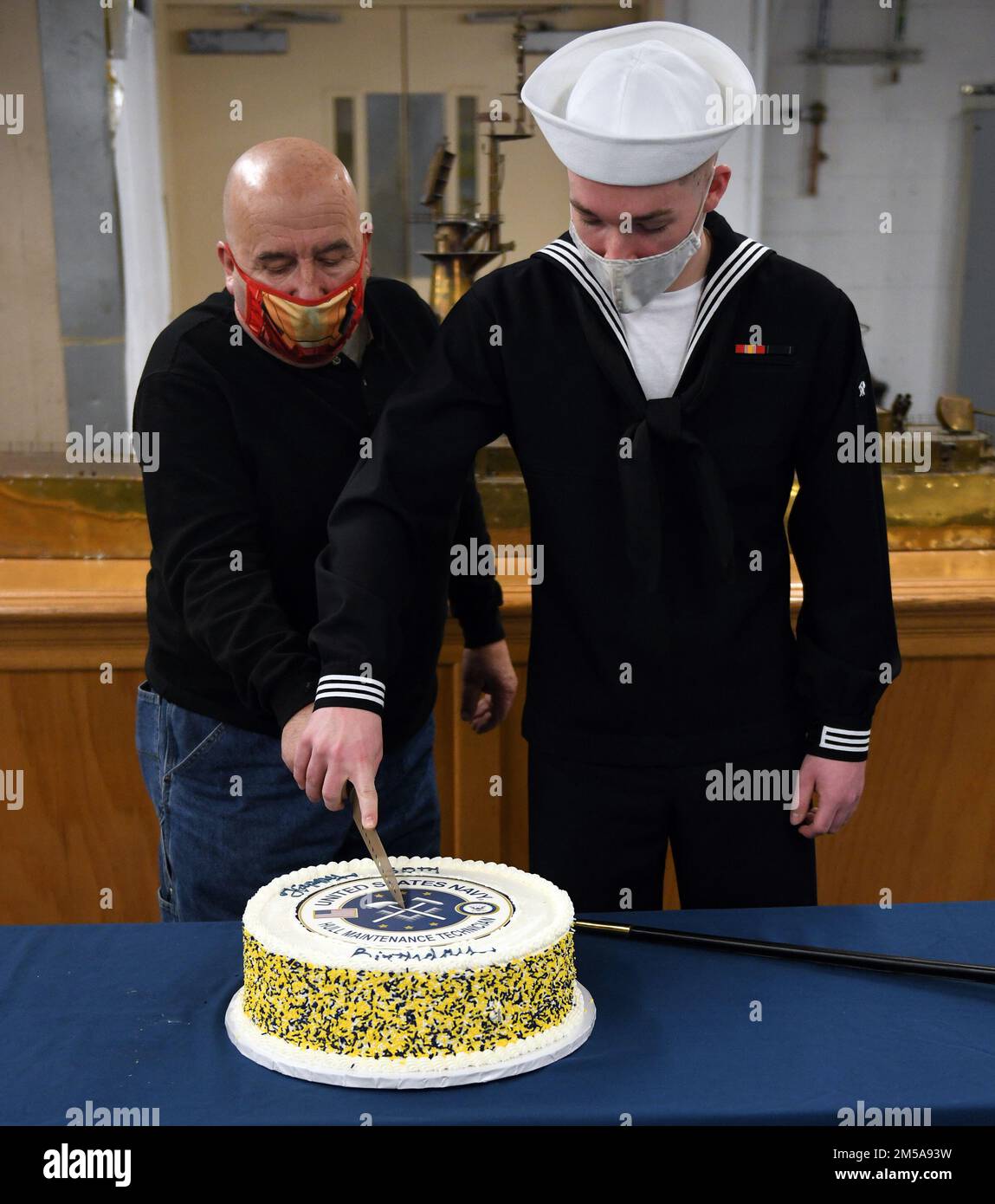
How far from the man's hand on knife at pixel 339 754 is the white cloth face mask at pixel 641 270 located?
588mm

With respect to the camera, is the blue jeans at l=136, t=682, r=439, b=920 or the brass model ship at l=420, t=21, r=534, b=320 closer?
the blue jeans at l=136, t=682, r=439, b=920

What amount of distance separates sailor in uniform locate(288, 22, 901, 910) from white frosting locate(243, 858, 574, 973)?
291 mm

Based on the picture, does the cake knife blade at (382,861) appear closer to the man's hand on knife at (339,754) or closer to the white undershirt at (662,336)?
the man's hand on knife at (339,754)

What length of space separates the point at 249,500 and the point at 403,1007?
2.53ft

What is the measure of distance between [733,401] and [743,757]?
0.44m

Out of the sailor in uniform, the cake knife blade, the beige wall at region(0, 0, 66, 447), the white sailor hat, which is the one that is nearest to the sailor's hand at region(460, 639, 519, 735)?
the sailor in uniform

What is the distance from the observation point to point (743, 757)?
1.60m

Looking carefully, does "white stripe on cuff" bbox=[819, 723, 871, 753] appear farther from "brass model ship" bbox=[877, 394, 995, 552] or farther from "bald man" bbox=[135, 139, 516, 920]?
"brass model ship" bbox=[877, 394, 995, 552]

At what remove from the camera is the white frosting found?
114 centimetres

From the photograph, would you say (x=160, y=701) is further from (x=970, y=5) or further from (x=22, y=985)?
(x=970, y=5)

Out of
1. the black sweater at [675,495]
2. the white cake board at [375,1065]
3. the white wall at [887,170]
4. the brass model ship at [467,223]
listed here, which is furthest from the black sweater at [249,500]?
the white wall at [887,170]

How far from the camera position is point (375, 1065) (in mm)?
1102

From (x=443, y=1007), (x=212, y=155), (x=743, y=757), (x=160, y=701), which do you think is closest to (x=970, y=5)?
(x=212, y=155)

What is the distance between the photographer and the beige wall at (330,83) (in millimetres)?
3311
